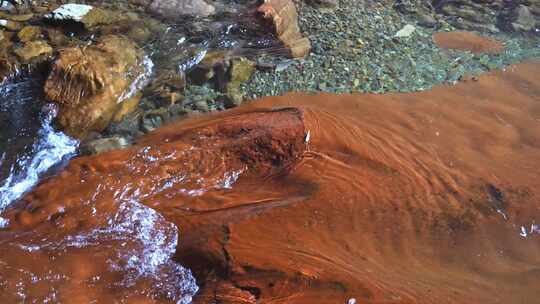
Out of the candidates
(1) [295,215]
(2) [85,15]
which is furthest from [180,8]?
(1) [295,215]

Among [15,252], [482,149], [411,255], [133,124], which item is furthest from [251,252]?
[482,149]

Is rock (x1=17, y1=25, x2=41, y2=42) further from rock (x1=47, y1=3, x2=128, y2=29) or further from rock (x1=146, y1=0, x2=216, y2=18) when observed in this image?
rock (x1=146, y1=0, x2=216, y2=18)

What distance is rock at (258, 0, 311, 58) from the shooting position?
215 inches

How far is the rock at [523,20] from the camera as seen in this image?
20.5ft

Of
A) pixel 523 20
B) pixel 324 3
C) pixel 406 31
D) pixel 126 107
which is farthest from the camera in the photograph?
pixel 523 20

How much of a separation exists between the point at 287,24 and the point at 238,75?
1093 millimetres

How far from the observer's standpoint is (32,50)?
5031mm

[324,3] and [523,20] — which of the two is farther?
[523,20]

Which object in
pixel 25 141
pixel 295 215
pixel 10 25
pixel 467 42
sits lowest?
pixel 295 215

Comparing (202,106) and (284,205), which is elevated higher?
(202,106)

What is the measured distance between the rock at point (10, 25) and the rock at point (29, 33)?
10 centimetres

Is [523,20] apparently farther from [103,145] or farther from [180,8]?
[103,145]

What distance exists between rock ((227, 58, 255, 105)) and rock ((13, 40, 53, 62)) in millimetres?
2007

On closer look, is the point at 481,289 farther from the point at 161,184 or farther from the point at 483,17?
the point at 483,17
